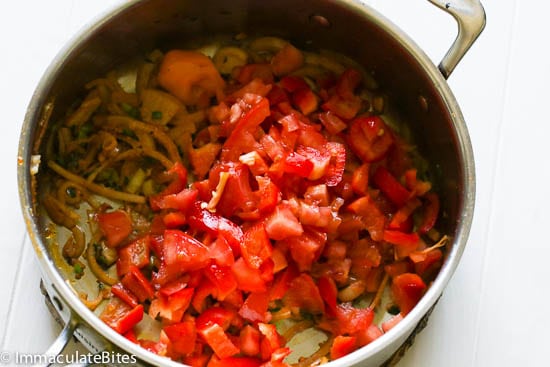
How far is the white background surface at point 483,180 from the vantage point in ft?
4.63

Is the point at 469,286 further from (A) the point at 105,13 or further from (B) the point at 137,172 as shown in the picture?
(A) the point at 105,13

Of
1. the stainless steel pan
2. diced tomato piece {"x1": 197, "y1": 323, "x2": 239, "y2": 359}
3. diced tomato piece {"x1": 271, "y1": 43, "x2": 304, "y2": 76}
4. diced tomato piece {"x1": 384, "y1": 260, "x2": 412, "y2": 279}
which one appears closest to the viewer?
the stainless steel pan

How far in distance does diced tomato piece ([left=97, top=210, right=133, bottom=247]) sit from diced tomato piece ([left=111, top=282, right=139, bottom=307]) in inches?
3.0

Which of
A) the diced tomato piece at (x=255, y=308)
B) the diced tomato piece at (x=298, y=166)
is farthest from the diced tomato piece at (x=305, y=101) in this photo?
the diced tomato piece at (x=255, y=308)

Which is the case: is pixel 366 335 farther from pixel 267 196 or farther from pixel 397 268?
pixel 267 196

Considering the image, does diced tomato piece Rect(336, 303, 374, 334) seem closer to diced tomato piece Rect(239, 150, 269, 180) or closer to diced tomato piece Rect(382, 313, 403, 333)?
diced tomato piece Rect(382, 313, 403, 333)

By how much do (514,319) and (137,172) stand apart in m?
0.69

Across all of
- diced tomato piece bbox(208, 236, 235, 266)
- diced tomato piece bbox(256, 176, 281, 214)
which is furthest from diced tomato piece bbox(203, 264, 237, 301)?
diced tomato piece bbox(256, 176, 281, 214)

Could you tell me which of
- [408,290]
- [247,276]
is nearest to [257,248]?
[247,276]

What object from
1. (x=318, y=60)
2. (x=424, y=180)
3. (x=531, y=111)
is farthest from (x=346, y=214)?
(x=531, y=111)

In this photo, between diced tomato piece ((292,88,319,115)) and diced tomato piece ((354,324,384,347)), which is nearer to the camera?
diced tomato piece ((354,324,384,347))

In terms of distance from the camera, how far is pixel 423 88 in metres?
1.41

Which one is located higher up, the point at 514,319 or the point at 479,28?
the point at 479,28

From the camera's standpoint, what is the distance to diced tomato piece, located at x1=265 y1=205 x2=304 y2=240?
4.42 ft
